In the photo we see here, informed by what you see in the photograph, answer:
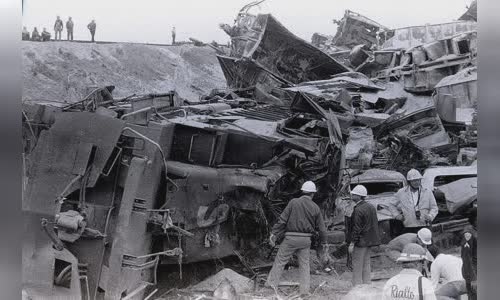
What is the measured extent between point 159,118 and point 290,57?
4211 mm

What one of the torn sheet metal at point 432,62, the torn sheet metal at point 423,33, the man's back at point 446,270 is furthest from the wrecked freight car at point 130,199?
the torn sheet metal at point 432,62

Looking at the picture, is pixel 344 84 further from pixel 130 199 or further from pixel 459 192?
pixel 130 199

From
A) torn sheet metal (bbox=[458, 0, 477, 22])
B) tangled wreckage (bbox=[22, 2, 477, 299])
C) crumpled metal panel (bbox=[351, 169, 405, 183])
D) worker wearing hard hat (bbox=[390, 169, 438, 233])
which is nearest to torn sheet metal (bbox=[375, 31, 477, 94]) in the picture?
tangled wreckage (bbox=[22, 2, 477, 299])

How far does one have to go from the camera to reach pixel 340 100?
795 cm

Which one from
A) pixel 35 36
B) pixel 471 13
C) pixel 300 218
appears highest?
pixel 471 13

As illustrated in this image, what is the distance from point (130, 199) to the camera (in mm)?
5621

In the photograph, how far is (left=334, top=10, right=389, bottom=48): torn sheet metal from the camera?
7.04 metres

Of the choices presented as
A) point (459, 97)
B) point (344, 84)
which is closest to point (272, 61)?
point (344, 84)

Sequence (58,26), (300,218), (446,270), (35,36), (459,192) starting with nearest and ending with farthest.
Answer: (446,270), (300,218), (58,26), (35,36), (459,192)

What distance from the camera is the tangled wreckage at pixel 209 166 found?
18.4 ft

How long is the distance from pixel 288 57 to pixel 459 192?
412cm

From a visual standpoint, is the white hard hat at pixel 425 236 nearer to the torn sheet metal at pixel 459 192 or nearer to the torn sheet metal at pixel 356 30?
the torn sheet metal at pixel 459 192

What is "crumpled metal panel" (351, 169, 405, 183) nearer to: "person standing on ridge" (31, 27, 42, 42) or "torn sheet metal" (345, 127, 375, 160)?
"torn sheet metal" (345, 127, 375, 160)

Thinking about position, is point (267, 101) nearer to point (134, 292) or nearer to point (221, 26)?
point (221, 26)
